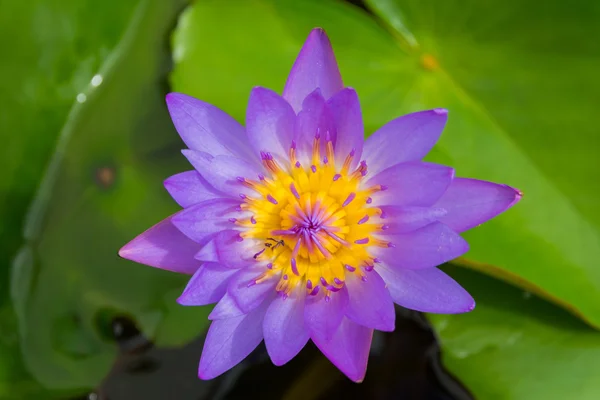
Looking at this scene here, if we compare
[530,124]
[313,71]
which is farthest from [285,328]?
[530,124]

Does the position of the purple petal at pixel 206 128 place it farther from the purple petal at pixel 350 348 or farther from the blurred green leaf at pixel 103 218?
the blurred green leaf at pixel 103 218

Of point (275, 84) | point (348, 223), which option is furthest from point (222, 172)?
point (275, 84)

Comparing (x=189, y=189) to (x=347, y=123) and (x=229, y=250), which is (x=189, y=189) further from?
(x=347, y=123)

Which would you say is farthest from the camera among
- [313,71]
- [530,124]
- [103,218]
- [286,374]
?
[103,218]

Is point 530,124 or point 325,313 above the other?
point 530,124

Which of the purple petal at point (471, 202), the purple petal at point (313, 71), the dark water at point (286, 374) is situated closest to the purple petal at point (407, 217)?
the purple petal at point (471, 202)

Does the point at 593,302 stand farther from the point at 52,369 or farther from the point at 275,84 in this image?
the point at 52,369
